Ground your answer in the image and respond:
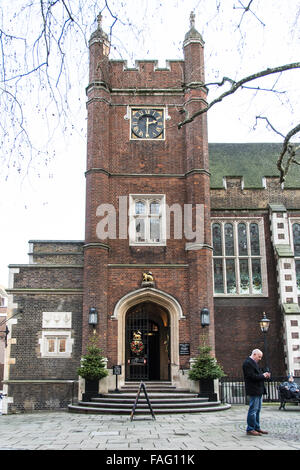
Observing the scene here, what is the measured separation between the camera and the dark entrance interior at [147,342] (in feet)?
56.5

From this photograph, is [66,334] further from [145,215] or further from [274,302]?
[274,302]

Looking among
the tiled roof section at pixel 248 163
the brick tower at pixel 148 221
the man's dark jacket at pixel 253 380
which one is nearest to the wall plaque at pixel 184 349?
the brick tower at pixel 148 221

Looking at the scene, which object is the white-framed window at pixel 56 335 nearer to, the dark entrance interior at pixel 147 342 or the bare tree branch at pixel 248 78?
the dark entrance interior at pixel 147 342

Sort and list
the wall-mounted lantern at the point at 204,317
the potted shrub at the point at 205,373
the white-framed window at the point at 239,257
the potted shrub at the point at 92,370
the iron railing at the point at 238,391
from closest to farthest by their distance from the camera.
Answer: the potted shrub at the point at 92,370, the potted shrub at the point at 205,373, the wall-mounted lantern at the point at 204,317, the iron railing at the point at 238,391, the white-framed window at the point at 239,257

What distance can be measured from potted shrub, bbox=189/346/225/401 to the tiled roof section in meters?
7.94

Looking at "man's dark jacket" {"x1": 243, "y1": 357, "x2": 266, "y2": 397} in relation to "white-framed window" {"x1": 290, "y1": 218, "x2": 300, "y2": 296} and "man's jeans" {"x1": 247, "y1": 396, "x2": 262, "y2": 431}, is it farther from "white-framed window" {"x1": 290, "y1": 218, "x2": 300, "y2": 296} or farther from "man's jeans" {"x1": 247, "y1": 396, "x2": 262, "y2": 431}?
"white-framed window" {"x1": 290, "y1": 218, "x2": 300, "y2": 296}

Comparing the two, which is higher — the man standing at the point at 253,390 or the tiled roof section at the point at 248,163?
the tiled roof section at the point at 248,163

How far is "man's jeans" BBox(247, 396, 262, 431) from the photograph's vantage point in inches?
337

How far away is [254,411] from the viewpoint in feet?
28.4

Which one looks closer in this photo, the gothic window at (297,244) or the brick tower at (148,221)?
the brick tower at (148,221)

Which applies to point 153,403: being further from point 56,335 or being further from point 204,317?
point 56,335

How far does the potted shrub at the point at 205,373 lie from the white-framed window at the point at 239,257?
4029 millimetres

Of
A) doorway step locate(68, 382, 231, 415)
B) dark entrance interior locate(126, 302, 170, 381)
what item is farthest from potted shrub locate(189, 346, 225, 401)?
dark entrance interior locate(126, 302, 170, 381)

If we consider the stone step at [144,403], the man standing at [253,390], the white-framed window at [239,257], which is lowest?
the stone step at [144,403]
